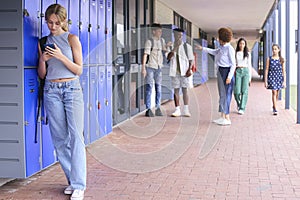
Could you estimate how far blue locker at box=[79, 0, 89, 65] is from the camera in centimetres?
605

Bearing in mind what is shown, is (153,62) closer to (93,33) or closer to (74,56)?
(93,33)

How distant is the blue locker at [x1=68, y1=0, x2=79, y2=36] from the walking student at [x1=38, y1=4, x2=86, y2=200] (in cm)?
133

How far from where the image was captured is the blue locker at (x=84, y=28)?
605 centimetres

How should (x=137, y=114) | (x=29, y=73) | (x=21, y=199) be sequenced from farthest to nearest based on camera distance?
1. (x=137, y=114)
2. (x=29, y=73)
3. (x=21, y=199)

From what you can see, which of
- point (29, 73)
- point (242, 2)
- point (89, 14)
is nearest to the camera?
point (29, 73)

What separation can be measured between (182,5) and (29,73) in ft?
35.4

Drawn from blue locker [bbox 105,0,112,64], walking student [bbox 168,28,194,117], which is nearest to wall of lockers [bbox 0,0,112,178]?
blue locker [bbox 105,0,112,64]

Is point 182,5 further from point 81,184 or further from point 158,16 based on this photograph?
point 81,184

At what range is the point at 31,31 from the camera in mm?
4613

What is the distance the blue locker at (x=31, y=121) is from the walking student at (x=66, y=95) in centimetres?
30

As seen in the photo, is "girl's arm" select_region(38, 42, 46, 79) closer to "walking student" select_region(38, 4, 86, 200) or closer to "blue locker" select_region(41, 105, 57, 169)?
"walking student" select_region(38, 4, 86, 200)

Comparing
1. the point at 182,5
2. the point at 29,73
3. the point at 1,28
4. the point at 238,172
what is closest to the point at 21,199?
the point at 29,73

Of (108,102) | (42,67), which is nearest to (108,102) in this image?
(108,102)

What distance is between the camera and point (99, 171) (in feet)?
17.6
